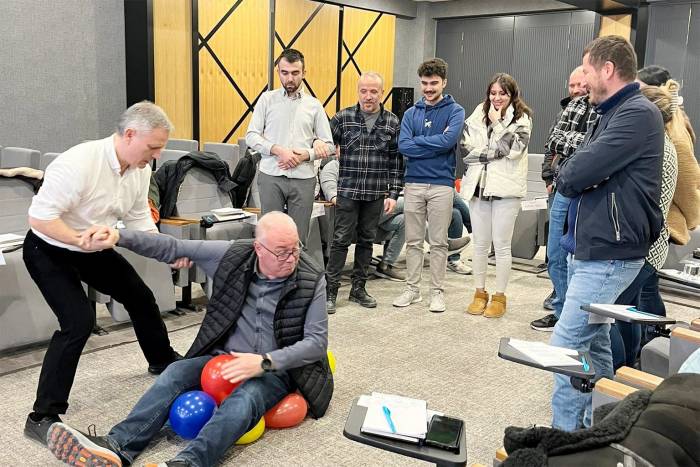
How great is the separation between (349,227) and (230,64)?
466cm

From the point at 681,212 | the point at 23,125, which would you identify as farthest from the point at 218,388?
the point at 23,125

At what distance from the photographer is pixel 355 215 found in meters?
4.21

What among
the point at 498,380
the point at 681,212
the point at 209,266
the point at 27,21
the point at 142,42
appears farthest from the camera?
the point at 142,42

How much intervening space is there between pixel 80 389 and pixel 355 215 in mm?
2006

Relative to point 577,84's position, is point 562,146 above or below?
below

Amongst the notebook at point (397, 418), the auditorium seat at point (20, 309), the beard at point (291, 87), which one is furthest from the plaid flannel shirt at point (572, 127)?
the auditorium seat at point (20, 309)

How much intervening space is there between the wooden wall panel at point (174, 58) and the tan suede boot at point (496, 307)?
426 centimetres

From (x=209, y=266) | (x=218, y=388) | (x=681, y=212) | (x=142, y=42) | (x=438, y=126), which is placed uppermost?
(x=142, y=42)

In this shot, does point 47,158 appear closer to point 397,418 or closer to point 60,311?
point 60,311

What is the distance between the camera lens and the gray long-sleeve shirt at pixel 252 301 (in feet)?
8.00

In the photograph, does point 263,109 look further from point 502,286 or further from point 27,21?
point 27,21

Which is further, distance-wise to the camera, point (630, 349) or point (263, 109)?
point (263, 109)

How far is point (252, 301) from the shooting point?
2514mm

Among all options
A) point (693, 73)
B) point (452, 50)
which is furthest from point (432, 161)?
point (452, 50)
